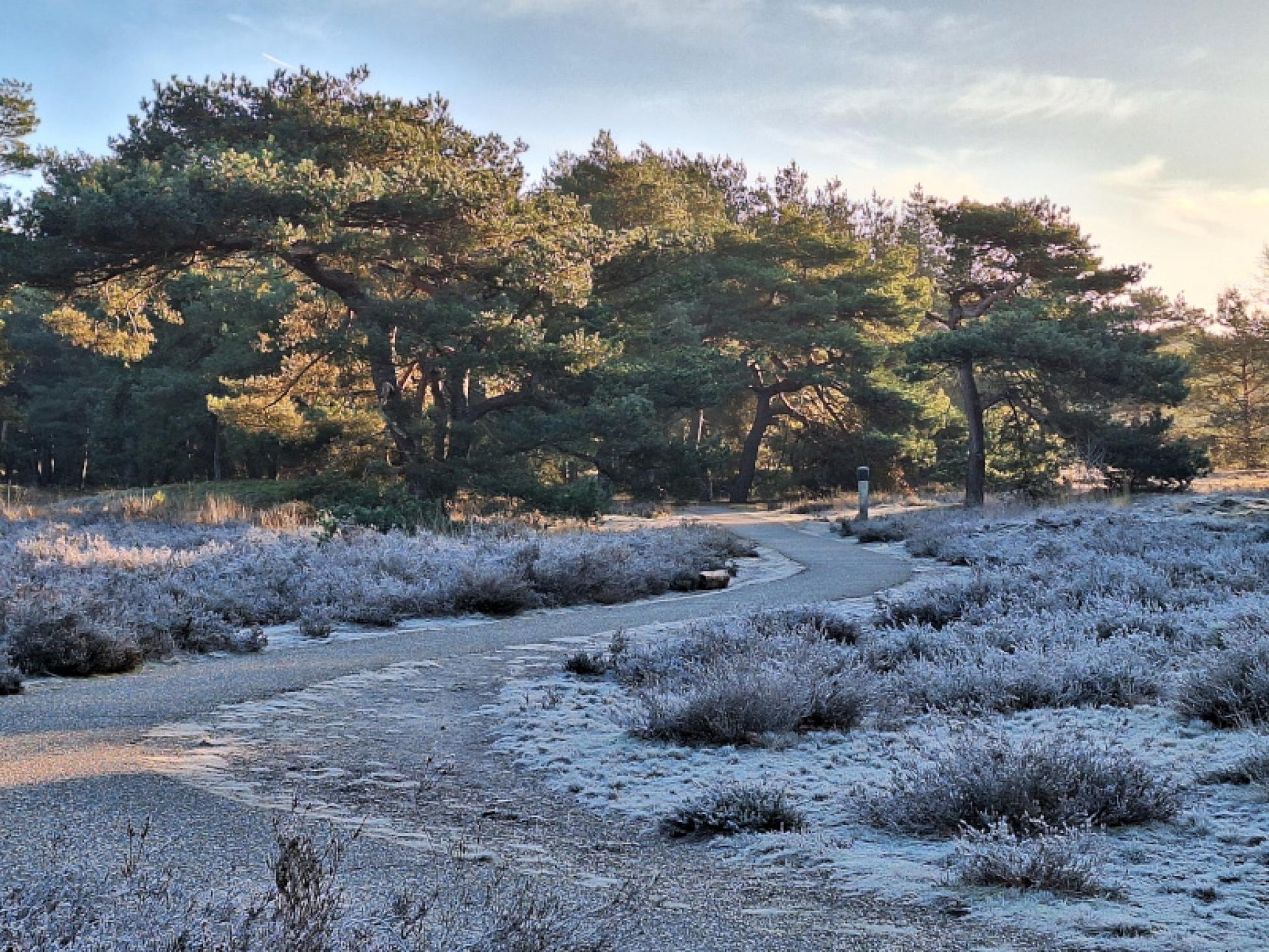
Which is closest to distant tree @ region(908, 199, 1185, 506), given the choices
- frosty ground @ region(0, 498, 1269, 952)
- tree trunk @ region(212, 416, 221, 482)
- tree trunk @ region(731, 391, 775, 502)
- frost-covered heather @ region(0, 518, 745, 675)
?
tree trunk @ region(731, 391, 775, 502)

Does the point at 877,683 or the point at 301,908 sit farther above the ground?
the point at 301,908

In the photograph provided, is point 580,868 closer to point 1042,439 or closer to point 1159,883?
point 1159,883

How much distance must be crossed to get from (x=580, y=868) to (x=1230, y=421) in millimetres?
57258

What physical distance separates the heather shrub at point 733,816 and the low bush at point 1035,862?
29.1 inches

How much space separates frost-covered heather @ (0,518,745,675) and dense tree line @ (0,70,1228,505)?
634 centimetres

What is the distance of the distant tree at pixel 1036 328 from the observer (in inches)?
980

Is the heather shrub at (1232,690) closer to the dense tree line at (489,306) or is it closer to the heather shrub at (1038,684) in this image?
the heather shrub at (1038,684)

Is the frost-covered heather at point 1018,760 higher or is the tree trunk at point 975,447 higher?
the tree trunk at point 975,447

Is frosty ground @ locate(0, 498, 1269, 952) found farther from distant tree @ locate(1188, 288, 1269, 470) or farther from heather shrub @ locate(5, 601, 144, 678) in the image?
distant tree @ locate(1188, 288, 1269, 470)

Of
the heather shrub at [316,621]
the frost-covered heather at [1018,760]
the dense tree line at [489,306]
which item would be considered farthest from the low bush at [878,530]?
the heather shrub at [316,621]

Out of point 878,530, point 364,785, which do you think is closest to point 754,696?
point 364,785

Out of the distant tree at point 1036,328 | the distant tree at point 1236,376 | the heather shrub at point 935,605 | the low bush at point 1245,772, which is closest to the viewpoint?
the low bush at point 1245,772

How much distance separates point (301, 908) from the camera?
7.56 feet

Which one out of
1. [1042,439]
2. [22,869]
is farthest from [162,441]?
[22,869]
